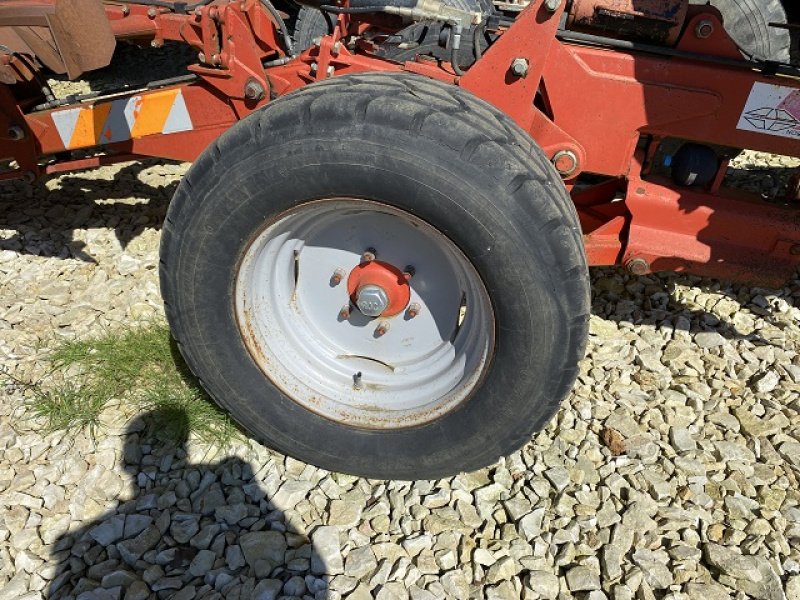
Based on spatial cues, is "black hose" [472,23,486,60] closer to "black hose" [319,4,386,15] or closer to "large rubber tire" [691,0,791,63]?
"black hose" [319,4,386,15]

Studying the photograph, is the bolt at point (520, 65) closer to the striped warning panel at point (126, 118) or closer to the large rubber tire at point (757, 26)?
the striped warning panel at point (126, 118)

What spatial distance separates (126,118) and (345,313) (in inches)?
44.3

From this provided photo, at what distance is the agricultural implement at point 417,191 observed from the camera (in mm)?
1740

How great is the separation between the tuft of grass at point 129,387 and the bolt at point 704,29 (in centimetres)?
211

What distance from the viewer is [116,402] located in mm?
2539

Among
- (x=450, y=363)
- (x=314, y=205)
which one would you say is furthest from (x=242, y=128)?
(x=450, y=363)

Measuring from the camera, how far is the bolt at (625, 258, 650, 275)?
7.52 feet

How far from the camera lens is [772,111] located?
7.00 feet


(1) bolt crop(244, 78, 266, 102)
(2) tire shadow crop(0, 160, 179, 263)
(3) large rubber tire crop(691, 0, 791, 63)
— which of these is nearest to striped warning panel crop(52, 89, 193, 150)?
(1) bolt crop(244, 78, 266, 102)

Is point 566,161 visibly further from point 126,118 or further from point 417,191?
point 126,118

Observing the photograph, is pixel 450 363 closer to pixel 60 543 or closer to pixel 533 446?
pixel 533 446

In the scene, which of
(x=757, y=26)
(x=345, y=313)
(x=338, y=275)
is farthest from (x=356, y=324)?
(x=757, y=26)

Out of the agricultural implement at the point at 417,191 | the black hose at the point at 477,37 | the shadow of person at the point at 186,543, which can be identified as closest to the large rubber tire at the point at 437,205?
the agricultural implement at the point at 417,191

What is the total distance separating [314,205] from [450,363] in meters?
0.69
